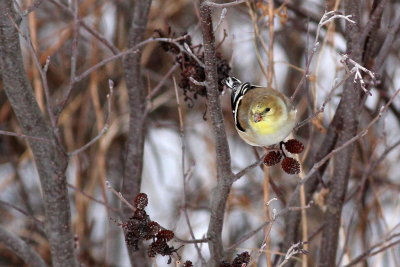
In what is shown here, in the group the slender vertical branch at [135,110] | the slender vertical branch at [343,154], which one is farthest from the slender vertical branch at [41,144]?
the slender vertical branch at [343,154]

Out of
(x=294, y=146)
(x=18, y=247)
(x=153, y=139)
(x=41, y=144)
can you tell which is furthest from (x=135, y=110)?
(x=153, y=139)

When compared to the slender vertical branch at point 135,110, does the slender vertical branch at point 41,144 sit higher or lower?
lower

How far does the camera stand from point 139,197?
105 cm

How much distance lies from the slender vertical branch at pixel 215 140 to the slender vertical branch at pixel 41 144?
1.23 feet

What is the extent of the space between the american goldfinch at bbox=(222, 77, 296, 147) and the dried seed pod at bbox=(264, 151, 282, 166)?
0.06m

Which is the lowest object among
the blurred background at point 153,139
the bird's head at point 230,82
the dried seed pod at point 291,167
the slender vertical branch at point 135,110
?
the dried seed pod at point 291,167

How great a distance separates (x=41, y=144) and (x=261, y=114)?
0.49m

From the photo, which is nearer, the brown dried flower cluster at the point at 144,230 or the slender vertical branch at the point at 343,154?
the brown dried flower cluster at the point at 144,230

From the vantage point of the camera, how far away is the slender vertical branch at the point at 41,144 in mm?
1294

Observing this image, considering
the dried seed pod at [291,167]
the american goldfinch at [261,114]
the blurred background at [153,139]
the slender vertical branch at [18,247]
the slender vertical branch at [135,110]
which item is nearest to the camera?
the dried seed pod at [291,167]

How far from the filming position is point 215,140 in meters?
1.10

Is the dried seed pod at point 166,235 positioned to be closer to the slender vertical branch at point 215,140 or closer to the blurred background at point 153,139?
the slender vertical branch at point 215,140

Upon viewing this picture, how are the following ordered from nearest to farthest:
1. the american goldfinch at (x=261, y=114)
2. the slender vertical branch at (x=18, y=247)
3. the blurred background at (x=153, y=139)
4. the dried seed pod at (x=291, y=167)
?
the dried seed pod at (x=291, y=167) → the american goldfinch at (x=261, y=114) → the slender vertical branch at (x=18, y=247) → the blurred background at (x=153, y=139)

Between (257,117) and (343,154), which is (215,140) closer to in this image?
(257,117)
